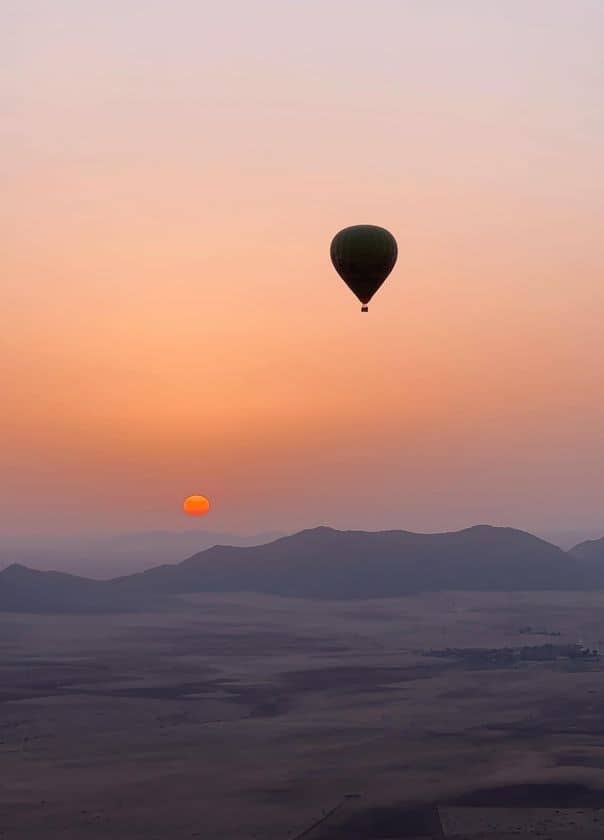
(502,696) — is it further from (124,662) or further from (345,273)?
(345,273)

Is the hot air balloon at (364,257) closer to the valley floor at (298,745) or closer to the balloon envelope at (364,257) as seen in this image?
the balloon envelope at (364,257)

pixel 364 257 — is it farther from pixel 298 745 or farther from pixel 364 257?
pixel 298 745

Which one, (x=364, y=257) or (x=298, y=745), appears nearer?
(x=364, y=257)

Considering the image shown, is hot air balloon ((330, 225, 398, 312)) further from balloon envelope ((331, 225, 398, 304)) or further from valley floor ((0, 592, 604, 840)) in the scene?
valley floor ((0, 592, 604, 840))

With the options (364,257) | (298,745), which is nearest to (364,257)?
(364,257)

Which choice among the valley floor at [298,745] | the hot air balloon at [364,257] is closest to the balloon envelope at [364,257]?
the hot air balloon at [364,257]

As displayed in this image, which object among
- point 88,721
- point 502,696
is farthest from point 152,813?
point 502,696

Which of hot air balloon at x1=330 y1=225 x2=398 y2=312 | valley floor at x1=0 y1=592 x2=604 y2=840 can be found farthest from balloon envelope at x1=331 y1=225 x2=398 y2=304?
valley floor at x1=0 y1=592 x2=604 y2=840

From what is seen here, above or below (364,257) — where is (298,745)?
below
